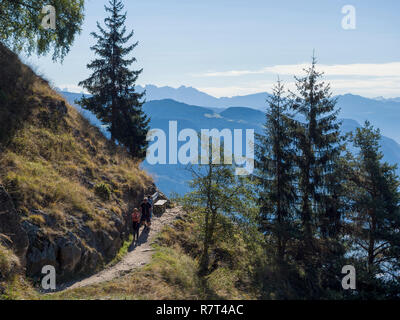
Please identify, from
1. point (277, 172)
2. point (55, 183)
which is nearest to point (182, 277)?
point (55, 183)

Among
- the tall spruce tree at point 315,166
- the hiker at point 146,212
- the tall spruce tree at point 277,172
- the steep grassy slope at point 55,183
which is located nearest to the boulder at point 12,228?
the steep grassy slope at point 55,183

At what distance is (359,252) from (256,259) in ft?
28.4

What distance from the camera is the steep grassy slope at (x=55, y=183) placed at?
11.3m

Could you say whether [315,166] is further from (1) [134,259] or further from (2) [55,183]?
(2) [55,183]

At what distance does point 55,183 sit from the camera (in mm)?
14336

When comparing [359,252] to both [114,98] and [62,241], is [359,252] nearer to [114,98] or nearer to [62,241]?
Result: [62,241]

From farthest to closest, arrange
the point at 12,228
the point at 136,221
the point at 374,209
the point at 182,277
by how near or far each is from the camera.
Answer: the point at 374,209
the point at 136,221
the point at 182,277
the point at 12,228

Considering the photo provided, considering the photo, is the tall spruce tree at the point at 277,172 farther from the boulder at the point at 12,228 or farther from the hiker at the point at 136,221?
the boulder at the point at 12,228

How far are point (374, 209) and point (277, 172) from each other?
24.5 feet

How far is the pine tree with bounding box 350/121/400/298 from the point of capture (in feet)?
70.5

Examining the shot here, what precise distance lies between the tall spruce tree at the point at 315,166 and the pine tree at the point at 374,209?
5.76ft

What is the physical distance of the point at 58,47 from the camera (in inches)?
863

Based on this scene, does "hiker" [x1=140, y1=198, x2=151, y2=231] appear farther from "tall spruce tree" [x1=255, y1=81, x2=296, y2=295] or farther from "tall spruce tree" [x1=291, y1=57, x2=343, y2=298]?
"tall spruce tree" [x1=291, y1=57, x2=343, y2=298]
